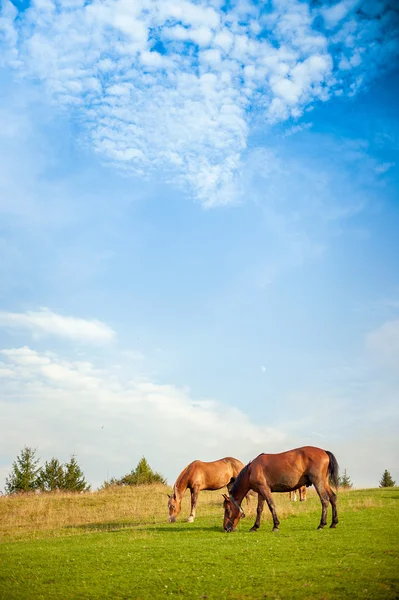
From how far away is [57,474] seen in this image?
57.2 m

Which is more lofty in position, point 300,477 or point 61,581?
point 300,477

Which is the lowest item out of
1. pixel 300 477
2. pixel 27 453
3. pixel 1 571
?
pixel 1 571

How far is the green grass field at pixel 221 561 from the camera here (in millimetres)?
10539

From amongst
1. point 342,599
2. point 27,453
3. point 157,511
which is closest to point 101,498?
point 157,511

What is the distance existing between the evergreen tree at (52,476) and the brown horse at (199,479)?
3852 centimetres

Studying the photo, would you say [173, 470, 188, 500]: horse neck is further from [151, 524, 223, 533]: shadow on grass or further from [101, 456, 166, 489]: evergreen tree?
[101, 456, 166, 489]: evergreen tree

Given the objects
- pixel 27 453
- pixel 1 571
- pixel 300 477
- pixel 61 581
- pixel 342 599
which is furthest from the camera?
pixel 27 453

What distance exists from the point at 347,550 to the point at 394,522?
5.56m

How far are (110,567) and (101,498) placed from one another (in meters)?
24.9

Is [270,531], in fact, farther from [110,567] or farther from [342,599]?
[342,599]

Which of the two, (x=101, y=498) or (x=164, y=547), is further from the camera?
(x=101, y=498)

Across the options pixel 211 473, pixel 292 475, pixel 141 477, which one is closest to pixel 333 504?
pixel 292 475

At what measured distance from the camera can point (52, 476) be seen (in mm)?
56969

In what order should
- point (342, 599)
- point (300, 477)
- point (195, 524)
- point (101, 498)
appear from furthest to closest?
1. point (101, 498)
2. point (195, 524)
3. point (300, 477)
4. point (342, 599)
